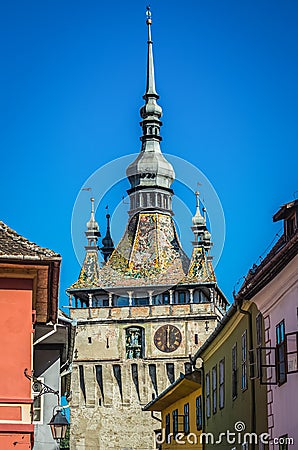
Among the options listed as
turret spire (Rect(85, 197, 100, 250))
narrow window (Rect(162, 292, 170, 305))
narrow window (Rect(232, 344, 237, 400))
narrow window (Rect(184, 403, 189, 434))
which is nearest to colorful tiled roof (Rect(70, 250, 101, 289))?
turret spire (Rect(85, 197, 100, 250))

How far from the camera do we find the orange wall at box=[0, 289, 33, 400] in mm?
15305

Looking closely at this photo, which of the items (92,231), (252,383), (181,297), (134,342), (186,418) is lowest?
(252,383)

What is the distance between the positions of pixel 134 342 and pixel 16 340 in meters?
63.5

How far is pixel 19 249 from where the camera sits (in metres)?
15.9

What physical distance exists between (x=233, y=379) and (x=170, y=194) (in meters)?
64.1

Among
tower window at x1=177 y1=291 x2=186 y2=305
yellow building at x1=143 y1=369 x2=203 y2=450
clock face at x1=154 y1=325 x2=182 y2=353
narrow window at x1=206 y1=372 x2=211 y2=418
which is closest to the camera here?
narrow window at x1=206 y1=372 x2=211 y2=418

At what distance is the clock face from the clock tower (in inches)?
2.7

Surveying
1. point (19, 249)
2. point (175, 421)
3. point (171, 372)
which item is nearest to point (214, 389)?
point (175, 421)

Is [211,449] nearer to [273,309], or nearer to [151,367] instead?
[273,309]

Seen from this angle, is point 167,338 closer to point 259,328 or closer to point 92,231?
point 92,231

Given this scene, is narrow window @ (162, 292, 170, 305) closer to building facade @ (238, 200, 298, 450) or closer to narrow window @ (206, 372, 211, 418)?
narrow window @ (206, 372, 211, 418)

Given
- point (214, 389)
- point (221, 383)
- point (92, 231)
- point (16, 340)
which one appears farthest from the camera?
point (92, 231)

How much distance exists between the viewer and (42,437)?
2208 centimetres

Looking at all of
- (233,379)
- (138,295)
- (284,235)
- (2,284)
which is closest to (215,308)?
(138,295)
